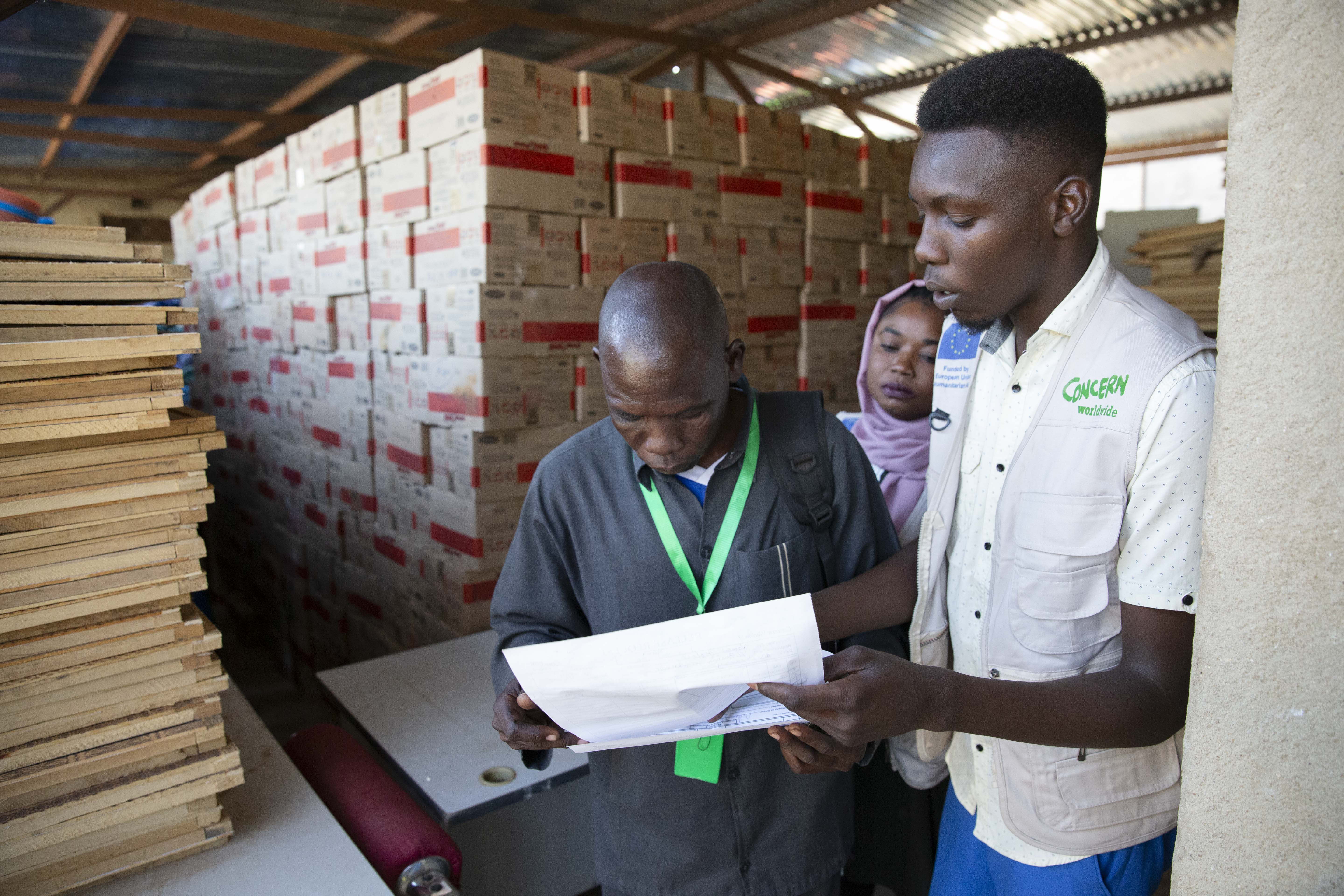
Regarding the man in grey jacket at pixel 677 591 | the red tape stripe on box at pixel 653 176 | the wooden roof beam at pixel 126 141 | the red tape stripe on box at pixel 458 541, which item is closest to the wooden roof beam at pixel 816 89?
the red tape stripe on box at pixel 653 176

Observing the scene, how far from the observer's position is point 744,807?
1.40 meters

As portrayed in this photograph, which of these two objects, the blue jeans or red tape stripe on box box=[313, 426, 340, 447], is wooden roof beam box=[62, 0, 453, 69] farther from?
the blue jeans

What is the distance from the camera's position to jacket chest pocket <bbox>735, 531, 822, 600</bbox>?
138 centimetres

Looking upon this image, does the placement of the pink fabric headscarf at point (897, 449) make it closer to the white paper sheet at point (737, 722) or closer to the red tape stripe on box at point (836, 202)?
the white paper sheet at point (737, 722)

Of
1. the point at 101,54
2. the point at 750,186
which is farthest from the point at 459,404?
the point at 101,54

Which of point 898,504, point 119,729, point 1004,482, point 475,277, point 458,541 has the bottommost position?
point 458,541

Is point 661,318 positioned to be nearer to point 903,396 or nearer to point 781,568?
point 781,568

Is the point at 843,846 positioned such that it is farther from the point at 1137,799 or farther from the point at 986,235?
the point at 986,235

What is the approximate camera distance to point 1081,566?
3.64 feet

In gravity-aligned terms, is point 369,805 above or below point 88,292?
below

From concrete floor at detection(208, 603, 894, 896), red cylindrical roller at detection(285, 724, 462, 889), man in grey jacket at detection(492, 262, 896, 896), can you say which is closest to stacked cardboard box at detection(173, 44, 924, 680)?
concrete floor at detection(208, 603, 894, 896)

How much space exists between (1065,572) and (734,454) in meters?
0.54

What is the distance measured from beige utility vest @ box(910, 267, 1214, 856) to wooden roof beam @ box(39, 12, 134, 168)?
17.2ft

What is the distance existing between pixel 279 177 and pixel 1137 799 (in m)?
5.29
